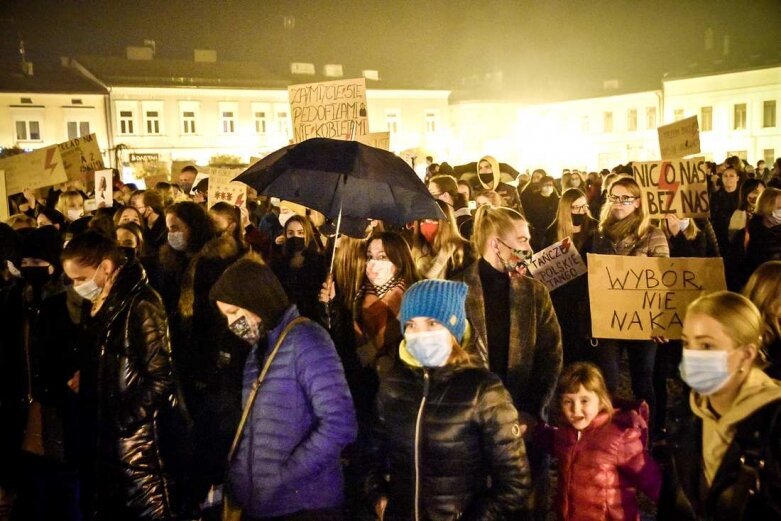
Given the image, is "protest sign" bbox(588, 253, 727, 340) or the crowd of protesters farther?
"protest sign" bbox(588, 253, 727, 340)

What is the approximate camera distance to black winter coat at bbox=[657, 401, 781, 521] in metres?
2.31

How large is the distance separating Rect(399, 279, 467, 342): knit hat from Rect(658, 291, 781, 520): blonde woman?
968 mm

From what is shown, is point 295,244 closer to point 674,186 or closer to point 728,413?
point 674,186

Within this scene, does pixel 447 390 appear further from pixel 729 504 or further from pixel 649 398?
pixel 649 398

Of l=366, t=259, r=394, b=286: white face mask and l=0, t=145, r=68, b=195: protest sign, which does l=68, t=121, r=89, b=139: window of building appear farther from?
l=366, t=259, r=394, b=286: white face mask

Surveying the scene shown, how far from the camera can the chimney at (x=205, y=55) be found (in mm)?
54969

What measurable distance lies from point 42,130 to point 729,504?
51591mm

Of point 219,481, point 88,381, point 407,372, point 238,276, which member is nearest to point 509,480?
point 407,372

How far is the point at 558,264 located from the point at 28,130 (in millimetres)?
48911

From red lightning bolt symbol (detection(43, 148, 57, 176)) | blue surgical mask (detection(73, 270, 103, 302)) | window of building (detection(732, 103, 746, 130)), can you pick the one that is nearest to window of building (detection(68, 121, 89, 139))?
red lightning bolt symbol (detection(43, 148, 57, 176))

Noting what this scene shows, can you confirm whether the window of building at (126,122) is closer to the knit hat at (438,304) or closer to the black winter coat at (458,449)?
the knit hat at (438,304)

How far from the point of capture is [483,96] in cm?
5634

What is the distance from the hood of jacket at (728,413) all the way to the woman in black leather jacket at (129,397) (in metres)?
2.82

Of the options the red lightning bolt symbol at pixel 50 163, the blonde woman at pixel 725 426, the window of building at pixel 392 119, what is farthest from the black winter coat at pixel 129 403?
the window of building at pixel 392 119
